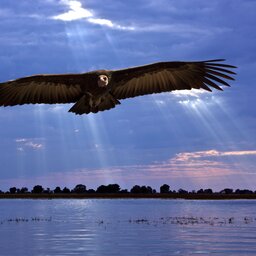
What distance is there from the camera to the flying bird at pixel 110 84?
1588cm

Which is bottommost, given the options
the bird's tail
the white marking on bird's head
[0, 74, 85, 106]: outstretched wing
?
the bird's tail

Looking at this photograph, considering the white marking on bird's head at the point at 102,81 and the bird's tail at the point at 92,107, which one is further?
the bird's tail at the point at 92,107

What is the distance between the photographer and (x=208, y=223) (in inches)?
2862

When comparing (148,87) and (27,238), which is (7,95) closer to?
(148,87)

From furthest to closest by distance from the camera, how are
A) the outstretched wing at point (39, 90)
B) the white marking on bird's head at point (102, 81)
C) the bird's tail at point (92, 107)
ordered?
1. the outstretched wing at point (39, 90)
2. the bird's tail at point (92, 107)
3. the white marking on bird's head at point (102, 81)

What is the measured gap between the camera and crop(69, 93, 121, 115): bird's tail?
51.8 feet

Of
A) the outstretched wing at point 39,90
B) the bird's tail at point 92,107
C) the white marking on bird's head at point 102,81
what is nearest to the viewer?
the white marking on bird's head at point 102,81

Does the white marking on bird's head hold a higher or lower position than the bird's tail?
higher

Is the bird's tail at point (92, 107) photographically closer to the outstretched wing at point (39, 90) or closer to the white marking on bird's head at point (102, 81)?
the outstretched wing at point (39, 90)

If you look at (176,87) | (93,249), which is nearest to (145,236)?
(93,249)

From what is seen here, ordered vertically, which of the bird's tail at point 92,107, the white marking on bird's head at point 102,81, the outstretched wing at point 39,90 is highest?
the outstretched wing at point 39,90

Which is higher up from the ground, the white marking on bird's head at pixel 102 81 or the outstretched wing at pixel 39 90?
the outstretched wing at pixel 39 90

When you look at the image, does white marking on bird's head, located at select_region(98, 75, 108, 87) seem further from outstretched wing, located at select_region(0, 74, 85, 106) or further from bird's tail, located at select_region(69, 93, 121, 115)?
outstretched wing, located at select_region(0, 74, 85, 106)

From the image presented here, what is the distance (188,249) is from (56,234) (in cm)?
1910
